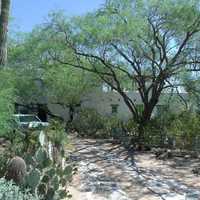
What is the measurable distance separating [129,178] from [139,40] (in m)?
8.02

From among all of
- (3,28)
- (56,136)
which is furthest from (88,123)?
(56,136)

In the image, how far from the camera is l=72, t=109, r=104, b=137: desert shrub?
84.6 ft

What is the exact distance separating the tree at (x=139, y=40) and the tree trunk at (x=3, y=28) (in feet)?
15.4

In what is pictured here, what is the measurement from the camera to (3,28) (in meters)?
15.0

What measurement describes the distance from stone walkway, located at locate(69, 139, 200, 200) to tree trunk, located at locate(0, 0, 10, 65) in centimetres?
415

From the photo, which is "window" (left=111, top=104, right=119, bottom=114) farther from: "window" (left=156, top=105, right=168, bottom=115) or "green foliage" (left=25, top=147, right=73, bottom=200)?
"green foliage" (left=25, top=147, right=73, bottom=200)

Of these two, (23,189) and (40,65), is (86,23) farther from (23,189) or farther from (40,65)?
(23,189)

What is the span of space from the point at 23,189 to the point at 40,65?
18506 millimetres

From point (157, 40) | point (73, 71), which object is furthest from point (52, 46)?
point (73, 71)

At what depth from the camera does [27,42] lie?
2288cm

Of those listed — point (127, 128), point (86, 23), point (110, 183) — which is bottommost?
point (110, 183)

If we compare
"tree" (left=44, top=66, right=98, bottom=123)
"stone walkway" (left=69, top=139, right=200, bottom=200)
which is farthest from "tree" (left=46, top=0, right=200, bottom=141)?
"tree" (left=44, top=66, right=98, bottom=123)

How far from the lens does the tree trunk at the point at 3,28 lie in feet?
48.9

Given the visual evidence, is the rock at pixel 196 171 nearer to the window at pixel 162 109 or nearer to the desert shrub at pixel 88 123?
the window at pixel 162 109
